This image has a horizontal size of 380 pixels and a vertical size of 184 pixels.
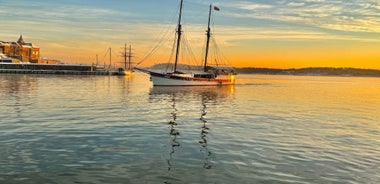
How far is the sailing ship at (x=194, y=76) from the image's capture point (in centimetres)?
8244

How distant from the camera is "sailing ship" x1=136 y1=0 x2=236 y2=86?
3246 inches

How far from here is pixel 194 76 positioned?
295 ft

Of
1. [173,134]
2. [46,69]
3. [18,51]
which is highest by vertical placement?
[18,51]

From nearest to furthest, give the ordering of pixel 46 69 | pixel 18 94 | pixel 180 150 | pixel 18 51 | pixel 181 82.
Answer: pixel 180 150
pixel 18 94
pixel 181 82
pixel 46 69
pixel 18 51

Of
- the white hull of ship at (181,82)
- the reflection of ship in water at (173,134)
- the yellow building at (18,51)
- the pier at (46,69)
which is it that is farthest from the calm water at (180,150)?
the yellow building at (18,51)

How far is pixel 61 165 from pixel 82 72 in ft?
580

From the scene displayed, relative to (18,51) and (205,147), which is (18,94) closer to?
(205,147)

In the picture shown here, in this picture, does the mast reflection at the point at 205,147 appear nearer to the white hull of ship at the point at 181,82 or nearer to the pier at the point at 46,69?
the white hull of ship at the point at 181,82

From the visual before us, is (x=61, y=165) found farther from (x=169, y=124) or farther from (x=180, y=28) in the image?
(x=180, y=28)

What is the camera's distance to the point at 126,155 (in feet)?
48.9

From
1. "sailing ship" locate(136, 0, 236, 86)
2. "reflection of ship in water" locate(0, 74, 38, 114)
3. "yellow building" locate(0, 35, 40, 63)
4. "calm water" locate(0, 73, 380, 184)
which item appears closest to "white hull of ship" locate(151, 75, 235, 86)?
"sailing ship" locate(136, 0, 236, 86)

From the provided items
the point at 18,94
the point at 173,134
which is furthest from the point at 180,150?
the point at 18,94

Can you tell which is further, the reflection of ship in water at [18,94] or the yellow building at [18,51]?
the yellow building at [18,51]

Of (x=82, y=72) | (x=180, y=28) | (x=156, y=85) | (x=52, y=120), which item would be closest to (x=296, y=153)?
(x=52, y=120)
